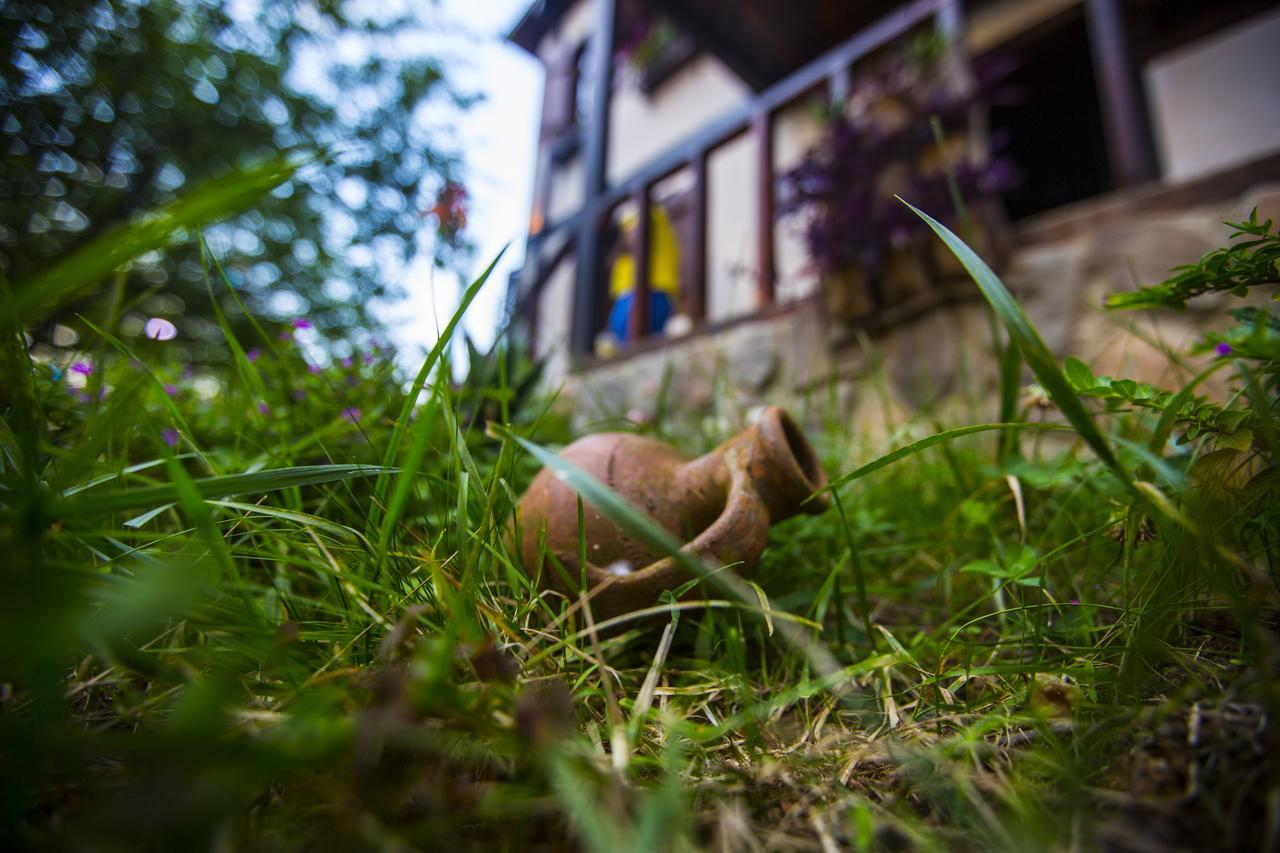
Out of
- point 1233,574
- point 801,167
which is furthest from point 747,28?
point 1233,574

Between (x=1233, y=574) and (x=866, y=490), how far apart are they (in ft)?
2.29

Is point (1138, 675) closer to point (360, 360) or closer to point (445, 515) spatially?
point (445, 515)

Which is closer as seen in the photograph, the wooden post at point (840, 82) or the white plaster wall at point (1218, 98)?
the wooden post at point (840, 82)

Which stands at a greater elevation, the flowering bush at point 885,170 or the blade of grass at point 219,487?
the flowering bush at point 885,170

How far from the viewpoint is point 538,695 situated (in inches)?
21.0

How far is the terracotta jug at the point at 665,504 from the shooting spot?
2.37 feet

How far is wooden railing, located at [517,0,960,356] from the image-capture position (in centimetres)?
246

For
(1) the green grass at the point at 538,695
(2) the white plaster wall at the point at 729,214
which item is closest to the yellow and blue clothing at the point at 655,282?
(2) the white plaster wall at the point at 729,214

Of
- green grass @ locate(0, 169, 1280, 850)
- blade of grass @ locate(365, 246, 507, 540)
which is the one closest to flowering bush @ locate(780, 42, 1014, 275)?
green grass @ locate(0, 169, 1280, 850)

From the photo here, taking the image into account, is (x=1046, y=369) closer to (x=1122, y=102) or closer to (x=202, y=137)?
(x=1122, y=102)

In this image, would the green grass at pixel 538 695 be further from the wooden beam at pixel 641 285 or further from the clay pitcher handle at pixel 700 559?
the wooden beam at pixel 641 285

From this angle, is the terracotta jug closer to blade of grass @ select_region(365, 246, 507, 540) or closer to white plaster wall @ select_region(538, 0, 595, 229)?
blade of grass @ select_region(365, 246, 507, 540)

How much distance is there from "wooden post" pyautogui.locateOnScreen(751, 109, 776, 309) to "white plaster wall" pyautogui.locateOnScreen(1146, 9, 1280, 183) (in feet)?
7.63

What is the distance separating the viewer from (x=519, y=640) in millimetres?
555
